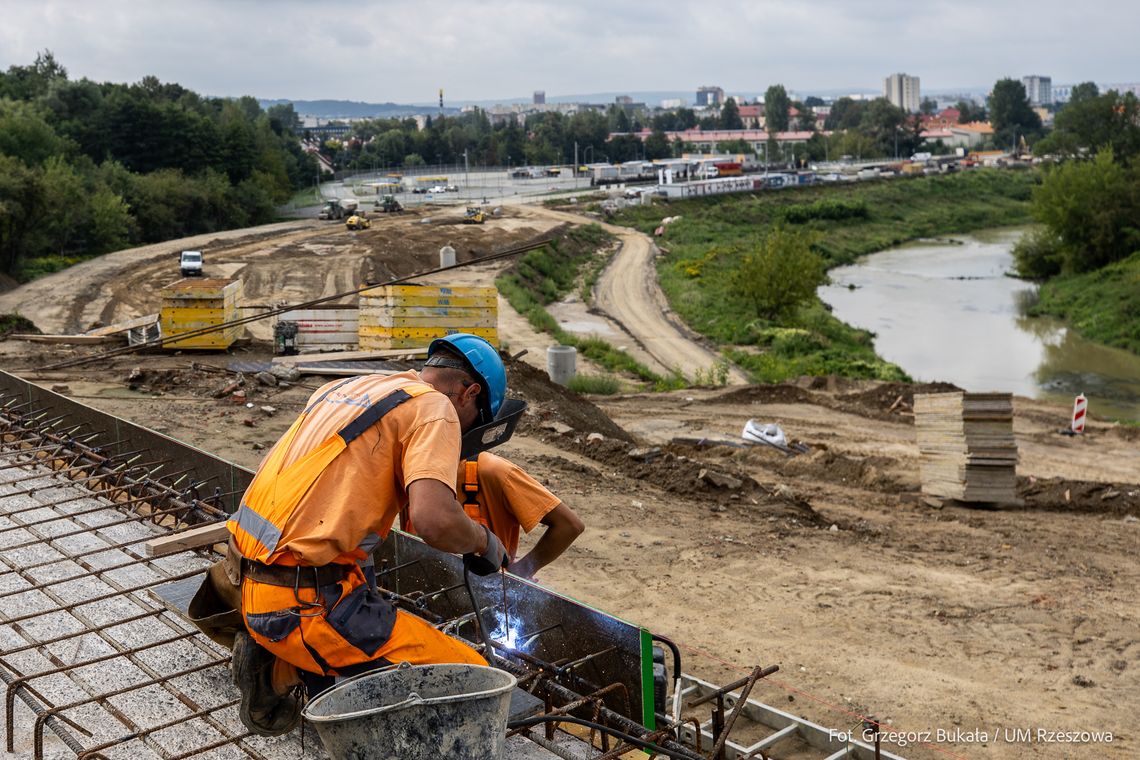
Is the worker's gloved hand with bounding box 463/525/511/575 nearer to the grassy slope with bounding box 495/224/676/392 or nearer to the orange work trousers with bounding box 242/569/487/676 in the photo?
the orange work trousers with bounding box 242/569/487/676

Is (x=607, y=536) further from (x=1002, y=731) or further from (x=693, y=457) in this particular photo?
(x=693, y=457)

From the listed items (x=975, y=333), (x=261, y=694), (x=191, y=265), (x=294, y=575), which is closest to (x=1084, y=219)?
(x=975, y=333)

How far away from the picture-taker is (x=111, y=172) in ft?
176

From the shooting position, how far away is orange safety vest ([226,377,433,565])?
3615 mm

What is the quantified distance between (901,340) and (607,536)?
2847cm

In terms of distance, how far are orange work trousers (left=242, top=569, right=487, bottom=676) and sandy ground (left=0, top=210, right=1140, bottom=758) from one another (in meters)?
5.02

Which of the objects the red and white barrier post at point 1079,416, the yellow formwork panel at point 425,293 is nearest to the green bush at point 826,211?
the red and white barrier post at point 1079,416

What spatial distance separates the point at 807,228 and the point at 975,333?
98.6 feet

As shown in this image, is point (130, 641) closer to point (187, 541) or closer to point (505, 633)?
point (187, 541)

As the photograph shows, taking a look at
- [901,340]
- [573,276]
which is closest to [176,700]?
[901,340]

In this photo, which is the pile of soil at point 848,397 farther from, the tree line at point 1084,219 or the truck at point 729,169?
the truck at point 729,169

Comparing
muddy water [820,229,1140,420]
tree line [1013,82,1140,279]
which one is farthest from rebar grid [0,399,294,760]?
tree line [1013,82,1140,279]

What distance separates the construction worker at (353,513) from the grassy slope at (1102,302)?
120ft

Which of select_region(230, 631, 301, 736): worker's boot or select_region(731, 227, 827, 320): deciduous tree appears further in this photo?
select_region(731, 227, 827, 320): deciduous tree
